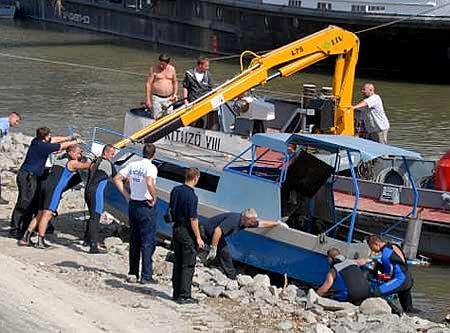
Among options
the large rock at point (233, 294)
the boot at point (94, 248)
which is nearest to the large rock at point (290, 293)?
the large rock at point (233, 294)

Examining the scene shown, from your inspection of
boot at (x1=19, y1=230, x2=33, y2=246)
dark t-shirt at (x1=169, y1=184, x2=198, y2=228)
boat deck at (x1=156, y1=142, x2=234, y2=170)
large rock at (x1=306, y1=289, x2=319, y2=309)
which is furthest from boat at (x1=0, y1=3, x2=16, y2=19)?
dark t-shirt at (x1=169, y1=184, x2=198, y2=228)

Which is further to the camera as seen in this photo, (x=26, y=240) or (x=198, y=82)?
(x=198, y=82)

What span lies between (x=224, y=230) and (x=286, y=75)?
4675 millimetres

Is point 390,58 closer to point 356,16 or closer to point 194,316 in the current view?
point 356,16

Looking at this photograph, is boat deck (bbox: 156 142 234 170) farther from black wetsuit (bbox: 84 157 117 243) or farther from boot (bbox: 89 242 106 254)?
boot (bbox: 89 242 106 254)

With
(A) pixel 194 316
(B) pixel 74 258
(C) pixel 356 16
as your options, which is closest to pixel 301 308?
(A) pixel 194 316

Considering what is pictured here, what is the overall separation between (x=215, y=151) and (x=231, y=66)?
902 inches

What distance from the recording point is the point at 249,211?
498 inches

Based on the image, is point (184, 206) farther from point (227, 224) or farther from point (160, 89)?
point (160, 89)

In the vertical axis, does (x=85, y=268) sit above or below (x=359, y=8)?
below

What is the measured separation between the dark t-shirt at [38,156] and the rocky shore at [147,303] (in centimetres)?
93

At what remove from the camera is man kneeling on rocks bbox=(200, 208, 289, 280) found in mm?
12648

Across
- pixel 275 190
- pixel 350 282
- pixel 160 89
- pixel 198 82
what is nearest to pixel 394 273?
pixel 350 282

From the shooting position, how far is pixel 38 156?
13773 mm
